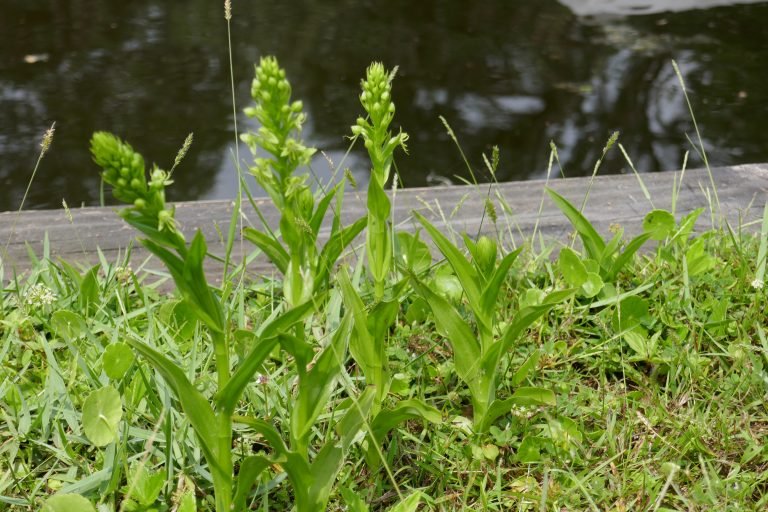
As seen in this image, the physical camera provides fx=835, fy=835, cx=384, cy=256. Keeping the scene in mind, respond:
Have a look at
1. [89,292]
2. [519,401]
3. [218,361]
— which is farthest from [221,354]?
[89,292]

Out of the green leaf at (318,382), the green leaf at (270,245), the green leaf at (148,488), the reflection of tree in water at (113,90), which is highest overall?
the green leaf at (270,245)

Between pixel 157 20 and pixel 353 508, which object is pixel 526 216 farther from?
pixel 157 20

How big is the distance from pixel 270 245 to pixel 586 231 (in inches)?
35.2

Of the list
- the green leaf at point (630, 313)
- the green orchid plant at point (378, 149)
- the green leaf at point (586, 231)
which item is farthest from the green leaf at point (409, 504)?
the green leaf at point (586, 231)

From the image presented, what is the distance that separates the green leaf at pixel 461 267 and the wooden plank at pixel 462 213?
702mm

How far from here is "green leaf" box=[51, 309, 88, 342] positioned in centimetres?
177

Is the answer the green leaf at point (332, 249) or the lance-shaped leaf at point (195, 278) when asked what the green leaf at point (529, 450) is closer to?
the green leaf at point (332, 249)

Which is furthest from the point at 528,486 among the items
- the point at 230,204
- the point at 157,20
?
the point at 157,20

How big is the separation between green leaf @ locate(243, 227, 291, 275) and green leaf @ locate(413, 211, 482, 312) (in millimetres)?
259

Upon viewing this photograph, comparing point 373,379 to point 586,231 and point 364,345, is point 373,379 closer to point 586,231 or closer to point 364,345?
point 364,345

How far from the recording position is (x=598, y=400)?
68.0 inches

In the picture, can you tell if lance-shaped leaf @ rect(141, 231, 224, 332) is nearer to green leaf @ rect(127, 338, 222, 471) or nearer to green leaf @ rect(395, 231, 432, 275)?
green leaf @ rect(127, 338, 222, 471)

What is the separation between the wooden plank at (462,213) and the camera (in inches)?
93.2

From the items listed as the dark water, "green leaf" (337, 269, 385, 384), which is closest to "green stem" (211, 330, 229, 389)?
"green leaf" (337, 269, 385, 384)
